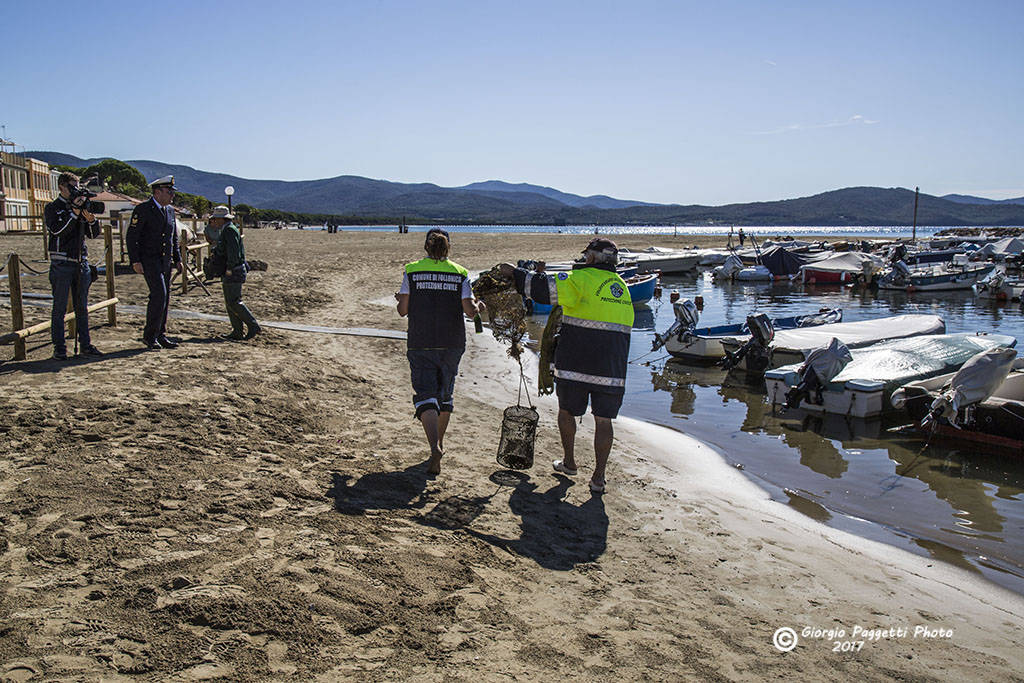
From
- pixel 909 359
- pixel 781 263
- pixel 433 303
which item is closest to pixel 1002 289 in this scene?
pixel 781 263

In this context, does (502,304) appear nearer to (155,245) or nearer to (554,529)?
(554,529)

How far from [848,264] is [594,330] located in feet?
155

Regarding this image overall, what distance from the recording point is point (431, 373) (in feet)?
21.9

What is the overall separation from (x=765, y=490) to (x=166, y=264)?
8216 mm

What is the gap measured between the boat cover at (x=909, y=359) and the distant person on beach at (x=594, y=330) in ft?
26.1

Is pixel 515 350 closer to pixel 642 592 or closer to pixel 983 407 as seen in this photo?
pixel 642 592

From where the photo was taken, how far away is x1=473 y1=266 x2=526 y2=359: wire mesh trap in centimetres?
745

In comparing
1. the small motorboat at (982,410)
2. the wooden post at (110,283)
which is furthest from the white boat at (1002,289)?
the wooden post at (110,283)

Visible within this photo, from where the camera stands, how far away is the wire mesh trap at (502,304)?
7.45 meters

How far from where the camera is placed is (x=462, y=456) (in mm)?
7582

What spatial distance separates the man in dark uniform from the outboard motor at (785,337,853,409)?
10.4m

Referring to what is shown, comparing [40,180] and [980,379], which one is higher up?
[40,180]

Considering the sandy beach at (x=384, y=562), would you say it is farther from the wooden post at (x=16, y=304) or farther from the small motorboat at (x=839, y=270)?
the small motorboat at (x=839, y=270)

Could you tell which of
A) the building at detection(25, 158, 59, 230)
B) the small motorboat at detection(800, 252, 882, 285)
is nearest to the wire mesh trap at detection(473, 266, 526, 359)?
the small motorboat at detection(800, 252, 882, 285)
